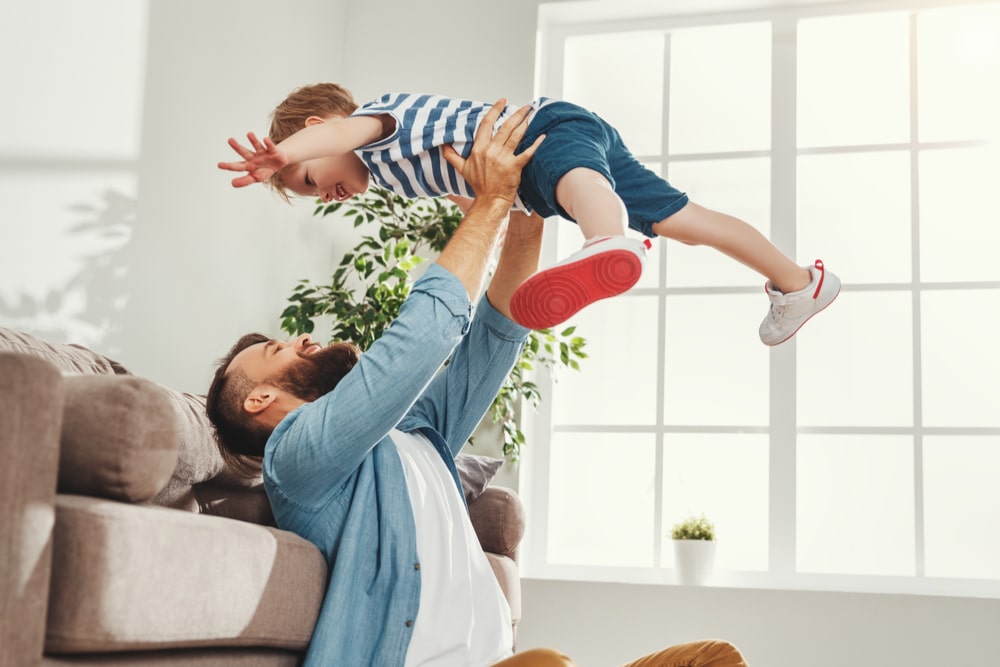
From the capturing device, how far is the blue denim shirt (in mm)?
1256

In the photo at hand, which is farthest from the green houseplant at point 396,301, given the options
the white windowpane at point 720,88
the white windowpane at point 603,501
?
the white windowpane at point 720,88

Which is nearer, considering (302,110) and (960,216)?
(302,110)

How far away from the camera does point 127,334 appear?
9.14ft

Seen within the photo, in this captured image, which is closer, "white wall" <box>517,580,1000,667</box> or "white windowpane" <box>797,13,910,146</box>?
"white wall" <box>517,580,1000,667</box>

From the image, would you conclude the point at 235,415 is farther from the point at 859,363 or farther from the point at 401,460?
the point at 859,363

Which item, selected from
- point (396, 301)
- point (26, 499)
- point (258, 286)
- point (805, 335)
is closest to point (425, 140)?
point (26, 499)

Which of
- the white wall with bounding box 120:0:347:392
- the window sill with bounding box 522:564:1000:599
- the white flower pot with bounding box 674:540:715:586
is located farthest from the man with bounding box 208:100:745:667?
the window sill with bounding box 522:564:1000:599

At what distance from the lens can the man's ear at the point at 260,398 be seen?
161 centimetres

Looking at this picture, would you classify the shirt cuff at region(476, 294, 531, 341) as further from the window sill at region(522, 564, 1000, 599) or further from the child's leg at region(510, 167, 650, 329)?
the window sill at region(522, 564, 1000, 599)

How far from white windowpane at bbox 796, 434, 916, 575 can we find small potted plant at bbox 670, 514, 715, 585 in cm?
39

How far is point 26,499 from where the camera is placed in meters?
0.86

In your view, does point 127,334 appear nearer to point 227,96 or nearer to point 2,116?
point 2,116

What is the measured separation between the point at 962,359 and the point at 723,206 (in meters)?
1.03

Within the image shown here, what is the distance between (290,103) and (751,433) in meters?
2.27
